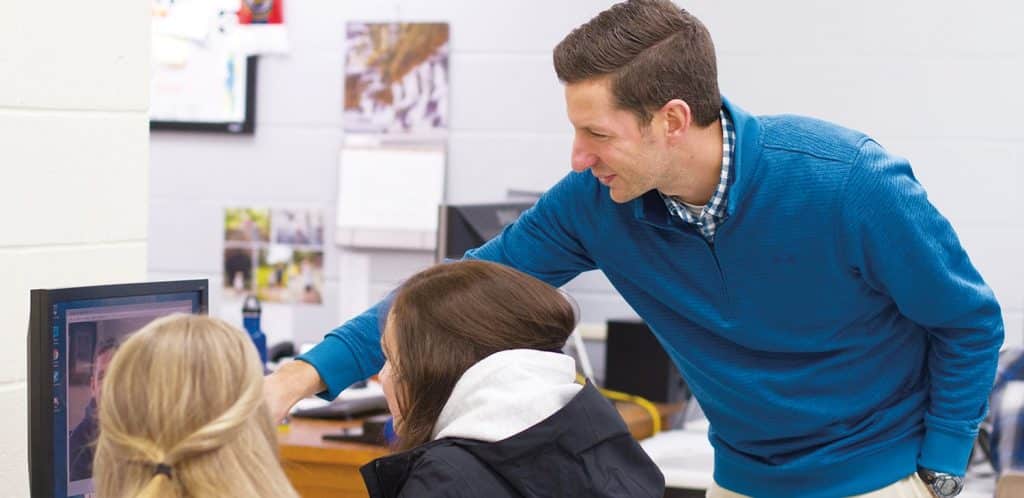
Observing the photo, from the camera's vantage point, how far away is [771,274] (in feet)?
6.25

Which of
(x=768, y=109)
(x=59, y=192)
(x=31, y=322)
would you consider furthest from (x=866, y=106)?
(x=31, y=322)

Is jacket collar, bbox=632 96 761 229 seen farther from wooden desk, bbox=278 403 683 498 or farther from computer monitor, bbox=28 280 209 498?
wooden desk, bbox=278 403 683 498

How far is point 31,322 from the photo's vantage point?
1600 mm

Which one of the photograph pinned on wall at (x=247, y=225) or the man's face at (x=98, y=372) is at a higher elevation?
the man's face at (x=98, y=372)

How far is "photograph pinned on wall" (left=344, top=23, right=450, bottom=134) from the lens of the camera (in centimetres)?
395

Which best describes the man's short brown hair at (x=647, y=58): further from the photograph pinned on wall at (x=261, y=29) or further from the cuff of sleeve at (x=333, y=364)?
the photograph pinned on wall at (x=261, y=29)

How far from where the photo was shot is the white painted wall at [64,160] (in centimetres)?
196

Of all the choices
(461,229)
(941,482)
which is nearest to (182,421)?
(941,482)

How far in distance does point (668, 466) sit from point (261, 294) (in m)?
1.58

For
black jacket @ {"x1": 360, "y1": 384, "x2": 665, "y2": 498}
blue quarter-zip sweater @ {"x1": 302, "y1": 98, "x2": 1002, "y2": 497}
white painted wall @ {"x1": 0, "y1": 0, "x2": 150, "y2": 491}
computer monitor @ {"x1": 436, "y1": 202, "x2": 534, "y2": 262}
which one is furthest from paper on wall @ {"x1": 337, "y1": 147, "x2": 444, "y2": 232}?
black jacket @ {"x1": 360, "y1": 384, "x2": 665, "y2": 498}

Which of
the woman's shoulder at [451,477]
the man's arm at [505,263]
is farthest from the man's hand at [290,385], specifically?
the woman's shoulder at [451,477]

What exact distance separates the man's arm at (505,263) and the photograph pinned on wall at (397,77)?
1.86 m

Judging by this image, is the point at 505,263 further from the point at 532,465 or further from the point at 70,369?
the point at 70,369

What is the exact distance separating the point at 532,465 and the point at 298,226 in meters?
2.63
